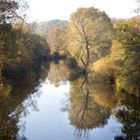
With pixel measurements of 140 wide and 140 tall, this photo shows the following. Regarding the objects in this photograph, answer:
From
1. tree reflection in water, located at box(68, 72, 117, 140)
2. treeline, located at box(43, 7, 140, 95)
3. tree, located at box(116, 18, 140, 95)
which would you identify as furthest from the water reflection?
treeline, located at box(43, 7, 140, 95)

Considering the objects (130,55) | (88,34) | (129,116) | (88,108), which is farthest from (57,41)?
(129,116)

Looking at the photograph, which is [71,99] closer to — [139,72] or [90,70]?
[139,72]

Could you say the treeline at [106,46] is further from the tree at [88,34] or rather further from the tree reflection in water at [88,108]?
the tree reflection in water at [88,108]

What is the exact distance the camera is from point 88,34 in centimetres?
6450

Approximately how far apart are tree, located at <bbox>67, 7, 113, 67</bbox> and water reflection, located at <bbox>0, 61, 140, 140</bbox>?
20093 mm

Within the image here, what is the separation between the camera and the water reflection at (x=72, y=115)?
2369cm

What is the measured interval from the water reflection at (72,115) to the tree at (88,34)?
20093mm

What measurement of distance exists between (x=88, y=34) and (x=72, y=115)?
35.2m

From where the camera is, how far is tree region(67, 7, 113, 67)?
64188 millimetres

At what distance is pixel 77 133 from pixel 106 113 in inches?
258

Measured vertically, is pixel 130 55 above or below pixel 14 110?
above

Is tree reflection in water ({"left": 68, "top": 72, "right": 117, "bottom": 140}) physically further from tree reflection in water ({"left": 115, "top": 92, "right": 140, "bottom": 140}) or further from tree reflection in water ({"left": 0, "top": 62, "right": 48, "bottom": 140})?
tree reflection in water ({"left": 0, "top": 62, "right": 48, "bottom": 140})

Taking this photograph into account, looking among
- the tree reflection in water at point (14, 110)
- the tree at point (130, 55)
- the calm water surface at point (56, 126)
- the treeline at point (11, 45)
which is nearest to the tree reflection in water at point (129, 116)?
the calm water surface at point (56, 126)

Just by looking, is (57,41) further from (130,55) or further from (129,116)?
(129,116)
